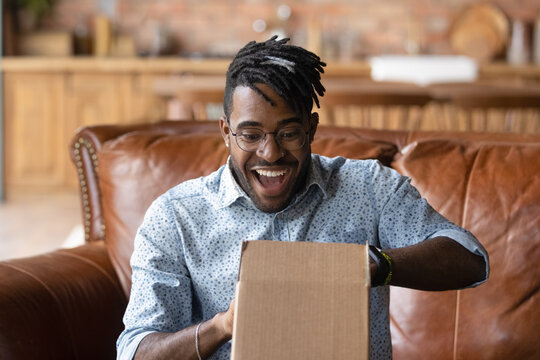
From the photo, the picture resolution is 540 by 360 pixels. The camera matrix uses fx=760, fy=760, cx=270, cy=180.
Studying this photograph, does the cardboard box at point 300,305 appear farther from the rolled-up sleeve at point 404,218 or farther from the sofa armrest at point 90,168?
the sofa armrest at point 90,168

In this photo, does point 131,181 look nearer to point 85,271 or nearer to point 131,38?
point 85,271

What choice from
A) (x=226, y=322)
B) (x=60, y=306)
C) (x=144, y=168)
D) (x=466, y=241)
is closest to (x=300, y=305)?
(x=226, y=322)

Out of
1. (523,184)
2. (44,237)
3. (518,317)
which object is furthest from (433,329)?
(44,237)

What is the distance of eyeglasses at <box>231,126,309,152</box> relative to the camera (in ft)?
4.07

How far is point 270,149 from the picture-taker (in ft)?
4.03

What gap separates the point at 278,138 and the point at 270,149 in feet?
0.09

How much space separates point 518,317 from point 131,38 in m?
4.48

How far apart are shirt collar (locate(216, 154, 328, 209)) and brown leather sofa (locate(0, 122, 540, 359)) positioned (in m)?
0.37

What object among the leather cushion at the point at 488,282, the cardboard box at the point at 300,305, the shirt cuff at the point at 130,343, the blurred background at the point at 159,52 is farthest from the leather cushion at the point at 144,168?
the blurred background at the point at 159,52

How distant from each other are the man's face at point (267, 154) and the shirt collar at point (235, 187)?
0.06ft

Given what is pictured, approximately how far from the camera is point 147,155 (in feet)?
5.83

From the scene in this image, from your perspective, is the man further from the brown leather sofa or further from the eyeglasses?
the brown leather sofa

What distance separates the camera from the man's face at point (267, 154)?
123cm

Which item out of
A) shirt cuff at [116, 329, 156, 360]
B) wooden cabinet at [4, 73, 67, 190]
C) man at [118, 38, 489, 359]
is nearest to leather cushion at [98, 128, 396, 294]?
man at [118, 38, 489, 359]
